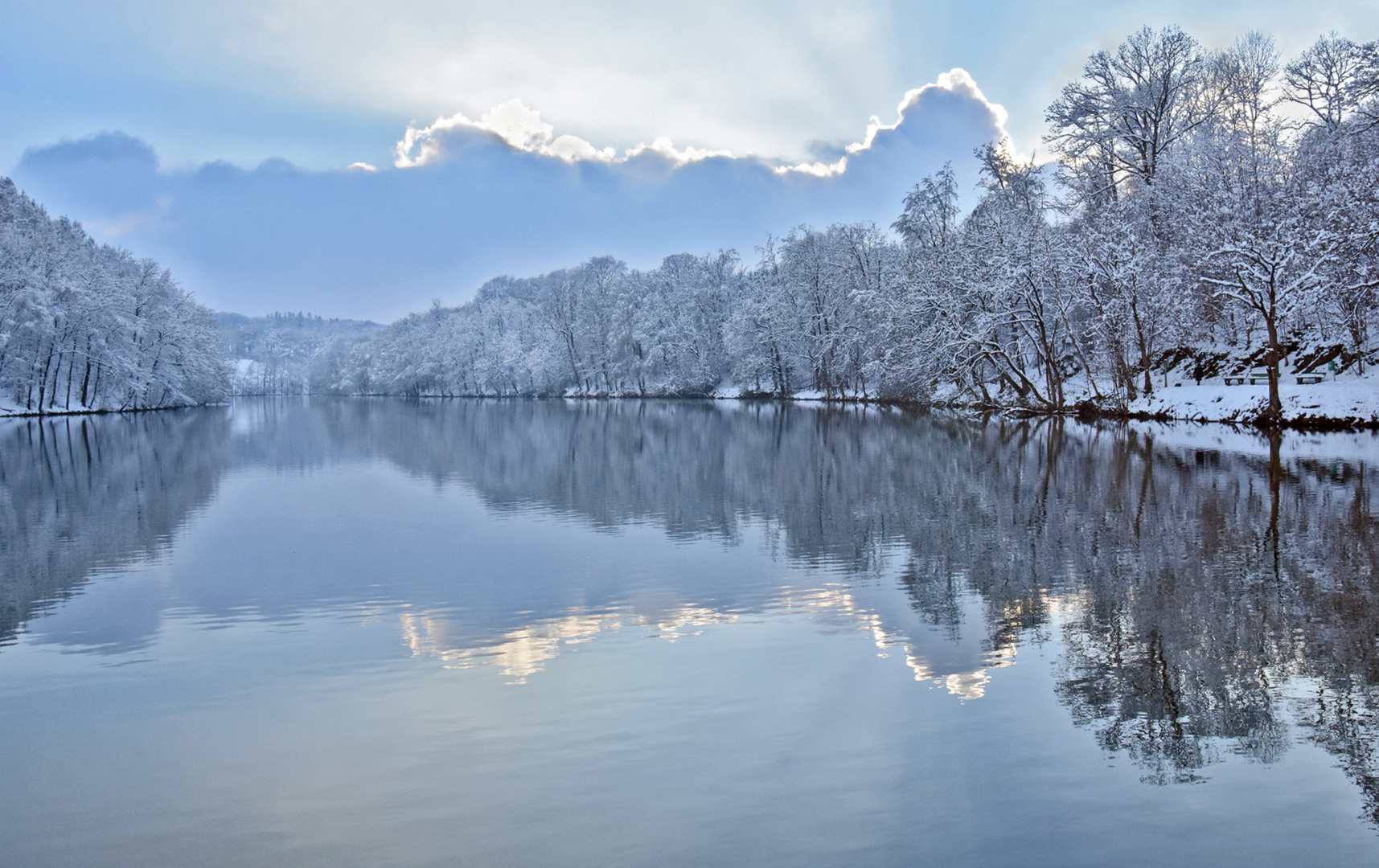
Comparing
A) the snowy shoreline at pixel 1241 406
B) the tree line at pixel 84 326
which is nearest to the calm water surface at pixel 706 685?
the snowy shoreline at pixel 1241 406

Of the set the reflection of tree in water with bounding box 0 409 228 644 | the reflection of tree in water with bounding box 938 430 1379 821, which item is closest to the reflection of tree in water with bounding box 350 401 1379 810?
the reflection of tree in water with bounding box 938 430 1379 821

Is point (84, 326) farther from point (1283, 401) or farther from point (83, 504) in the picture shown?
point (1283, 401)

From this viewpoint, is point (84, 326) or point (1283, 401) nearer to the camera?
Answer: point (1283, 401)

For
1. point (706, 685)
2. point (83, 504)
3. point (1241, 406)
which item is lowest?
point (706, 685)

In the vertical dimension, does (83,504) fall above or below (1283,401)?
below

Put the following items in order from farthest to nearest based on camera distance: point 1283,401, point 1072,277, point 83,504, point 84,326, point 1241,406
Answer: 1. point 84,326
2. point 1072,277
3. point 1241,406
4. point 1283,401
5. point 83,504

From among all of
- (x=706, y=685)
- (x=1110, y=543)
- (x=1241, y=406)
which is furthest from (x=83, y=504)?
(x=1241, y=406)

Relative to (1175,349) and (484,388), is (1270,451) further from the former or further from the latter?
(484,388)

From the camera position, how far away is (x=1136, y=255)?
131 ft

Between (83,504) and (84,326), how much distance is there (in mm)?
58559

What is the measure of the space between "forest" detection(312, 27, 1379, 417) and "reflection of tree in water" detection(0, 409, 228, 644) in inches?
1220

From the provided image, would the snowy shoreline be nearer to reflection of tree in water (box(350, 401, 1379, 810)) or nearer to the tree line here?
reflection of tree in water (box(350, 401, 1379, 810))

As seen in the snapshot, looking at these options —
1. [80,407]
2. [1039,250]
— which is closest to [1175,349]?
[1039,250]

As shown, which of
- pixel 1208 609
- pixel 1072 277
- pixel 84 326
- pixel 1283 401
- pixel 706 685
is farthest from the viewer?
pixel 84 326
